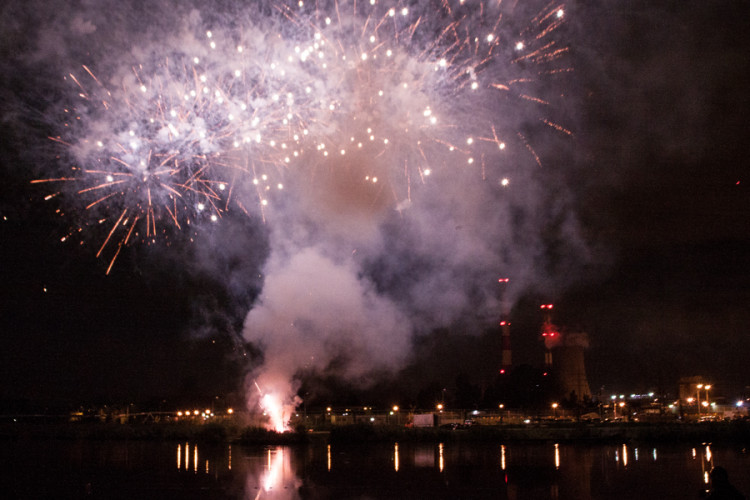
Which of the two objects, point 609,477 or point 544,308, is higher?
point 544,308

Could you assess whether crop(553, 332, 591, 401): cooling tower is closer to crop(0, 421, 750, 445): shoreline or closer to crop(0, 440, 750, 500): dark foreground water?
crop(0, 421, 750, 445): shoreline

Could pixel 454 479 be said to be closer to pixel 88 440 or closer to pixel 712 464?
pixel 712 464

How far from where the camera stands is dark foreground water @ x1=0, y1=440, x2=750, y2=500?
11320 mm

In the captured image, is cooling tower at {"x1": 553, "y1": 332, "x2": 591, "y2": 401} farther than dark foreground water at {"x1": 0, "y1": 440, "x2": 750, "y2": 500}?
Yes

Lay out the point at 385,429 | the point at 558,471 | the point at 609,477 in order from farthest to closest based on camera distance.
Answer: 1. the point at 385,429
2. the point at 558,471
3. the point at 609,477

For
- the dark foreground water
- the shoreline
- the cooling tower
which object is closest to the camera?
the dark foreground water

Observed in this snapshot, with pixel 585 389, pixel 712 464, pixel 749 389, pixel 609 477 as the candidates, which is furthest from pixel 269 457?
pixel 749 389

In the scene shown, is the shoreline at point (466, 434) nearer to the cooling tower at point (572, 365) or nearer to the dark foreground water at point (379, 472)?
the dark foreground water at point (379, 472)

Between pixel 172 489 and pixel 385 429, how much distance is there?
51.0 feet

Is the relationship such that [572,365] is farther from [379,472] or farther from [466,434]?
[379,472]

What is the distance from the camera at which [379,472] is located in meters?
14.3

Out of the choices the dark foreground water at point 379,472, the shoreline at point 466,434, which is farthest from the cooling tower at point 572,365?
the dark foreground water at point 379,472

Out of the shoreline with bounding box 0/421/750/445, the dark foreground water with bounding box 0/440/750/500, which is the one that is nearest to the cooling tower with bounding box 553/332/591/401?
the shoreline with bounding box 0/421/750/445

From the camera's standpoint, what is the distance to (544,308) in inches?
3184
